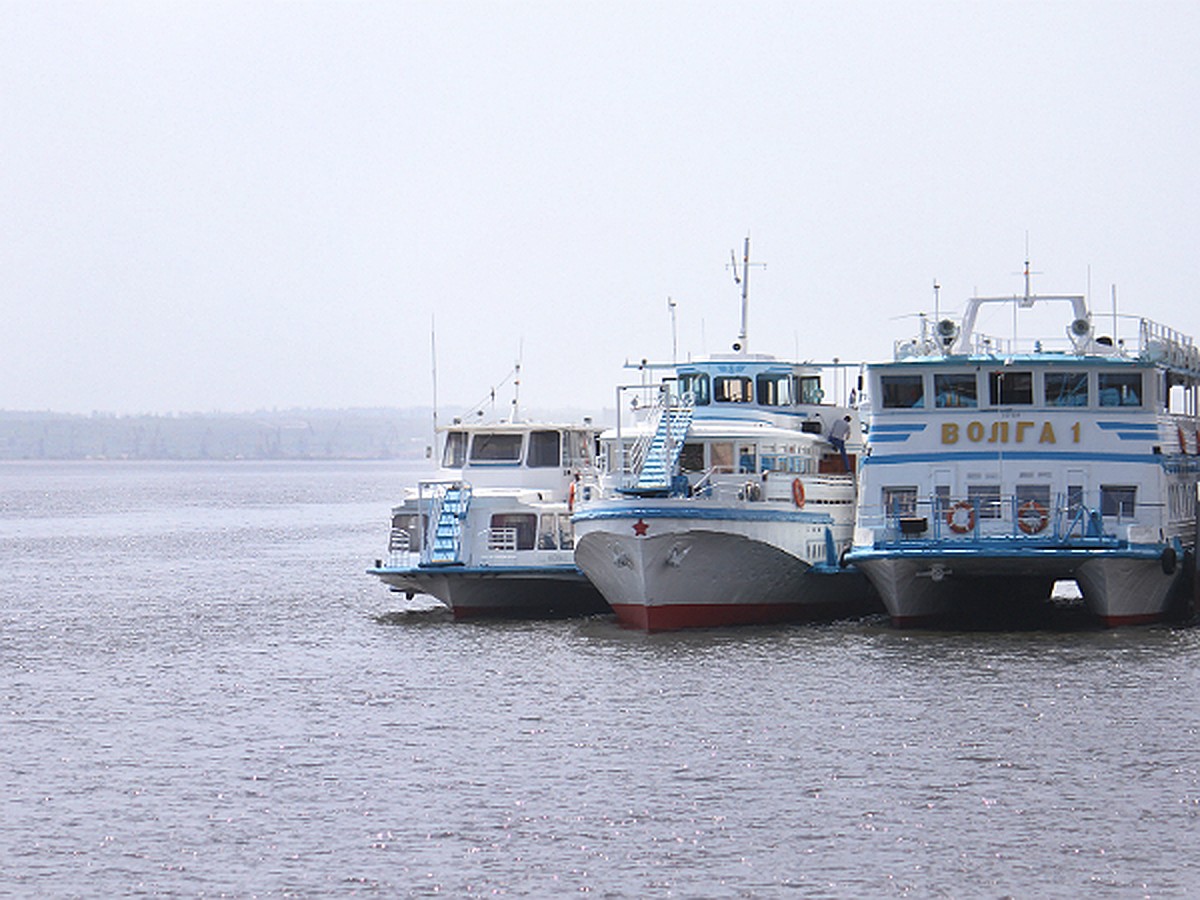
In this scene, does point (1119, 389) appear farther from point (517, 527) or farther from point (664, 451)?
point (517, 527)

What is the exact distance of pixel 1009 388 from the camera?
48406 mm

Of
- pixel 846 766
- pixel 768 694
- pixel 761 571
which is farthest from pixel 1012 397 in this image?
pixel 846 766

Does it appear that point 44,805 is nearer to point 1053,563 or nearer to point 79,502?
point 1053,563

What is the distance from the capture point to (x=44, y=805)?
30.5 meters

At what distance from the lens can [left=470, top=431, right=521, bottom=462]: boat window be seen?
57375mm

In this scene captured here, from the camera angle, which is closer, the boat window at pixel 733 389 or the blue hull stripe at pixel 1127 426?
the blue hull stripe at pixel 1127 426

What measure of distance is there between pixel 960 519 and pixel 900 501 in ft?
6.65

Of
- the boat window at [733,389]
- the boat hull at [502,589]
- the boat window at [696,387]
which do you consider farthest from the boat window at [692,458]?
the boat window at [733,389]

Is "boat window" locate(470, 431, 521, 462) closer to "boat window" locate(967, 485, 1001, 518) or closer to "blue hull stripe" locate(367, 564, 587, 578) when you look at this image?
"blue hull stripe" locate(367, 564, 587, 578)

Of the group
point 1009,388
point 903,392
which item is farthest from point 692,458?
point 1009,388

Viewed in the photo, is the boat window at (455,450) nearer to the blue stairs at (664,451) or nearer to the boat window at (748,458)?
the blue stairs at (664,451)

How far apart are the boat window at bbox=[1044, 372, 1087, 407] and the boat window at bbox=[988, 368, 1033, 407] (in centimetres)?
45

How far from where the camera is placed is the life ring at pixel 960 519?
47031 millimetres

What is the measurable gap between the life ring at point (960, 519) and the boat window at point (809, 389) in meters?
11.8
